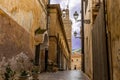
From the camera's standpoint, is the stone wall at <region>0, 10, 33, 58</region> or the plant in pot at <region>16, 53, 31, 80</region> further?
the plant in pot at <region>16, 53, 31, 80</region>

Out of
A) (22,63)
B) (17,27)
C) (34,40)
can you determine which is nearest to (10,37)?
(17,27)

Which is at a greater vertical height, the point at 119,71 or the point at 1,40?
the point at 1,40

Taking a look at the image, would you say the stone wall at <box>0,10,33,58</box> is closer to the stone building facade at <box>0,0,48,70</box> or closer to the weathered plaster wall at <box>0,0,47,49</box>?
the stone building facade at <box>0,0,48,70</box>

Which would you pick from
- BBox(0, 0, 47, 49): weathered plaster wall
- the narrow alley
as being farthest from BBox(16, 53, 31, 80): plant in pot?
BBox(0, 0, 47, 49): weathered plaster wall

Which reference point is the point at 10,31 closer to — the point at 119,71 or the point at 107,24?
the point at 107,24

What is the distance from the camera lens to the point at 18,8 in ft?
30.3

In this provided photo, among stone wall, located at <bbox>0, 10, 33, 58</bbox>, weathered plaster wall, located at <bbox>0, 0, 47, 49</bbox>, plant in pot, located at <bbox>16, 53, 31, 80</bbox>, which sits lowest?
plant in pot, located at <bbox>16, 53, 31, 80</bbox>

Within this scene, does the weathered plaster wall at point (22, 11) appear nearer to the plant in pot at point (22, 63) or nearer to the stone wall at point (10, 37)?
the stone wall at point (10, 37)

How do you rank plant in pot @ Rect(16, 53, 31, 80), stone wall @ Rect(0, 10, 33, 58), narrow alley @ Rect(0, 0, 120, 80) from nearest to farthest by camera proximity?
narrow alley @ Rect(0, 0, 120, 80)
stone wall @ Rect(0, 10, 33, 58)
plant in pot @ Rect(16, 53, 31, 80)

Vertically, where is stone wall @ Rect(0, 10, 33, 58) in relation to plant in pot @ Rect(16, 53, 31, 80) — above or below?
above

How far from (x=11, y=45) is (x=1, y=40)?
1.15 m

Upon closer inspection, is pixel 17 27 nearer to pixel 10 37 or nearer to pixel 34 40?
pixel 10 37

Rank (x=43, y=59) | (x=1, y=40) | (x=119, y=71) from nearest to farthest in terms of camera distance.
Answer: (x=119, y=71) → (x=1, y=40) → (x=43, y=59)

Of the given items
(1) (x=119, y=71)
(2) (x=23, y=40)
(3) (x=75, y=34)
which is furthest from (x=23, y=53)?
(3) (x=75, y=34)
